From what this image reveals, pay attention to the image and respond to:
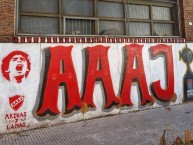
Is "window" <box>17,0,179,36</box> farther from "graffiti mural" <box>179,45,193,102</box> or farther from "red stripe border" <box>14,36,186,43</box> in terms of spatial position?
"graffiti mural" <box>179,45,193,102</box>

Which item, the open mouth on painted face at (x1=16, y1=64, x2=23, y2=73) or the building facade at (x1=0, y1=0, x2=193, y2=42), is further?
the building facade at (x1=0, y1=0, x2=193, y2=42)

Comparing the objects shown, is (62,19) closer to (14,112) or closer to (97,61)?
(97,61)

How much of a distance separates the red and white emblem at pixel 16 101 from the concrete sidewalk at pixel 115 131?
2.88 feet

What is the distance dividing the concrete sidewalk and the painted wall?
1.50ft

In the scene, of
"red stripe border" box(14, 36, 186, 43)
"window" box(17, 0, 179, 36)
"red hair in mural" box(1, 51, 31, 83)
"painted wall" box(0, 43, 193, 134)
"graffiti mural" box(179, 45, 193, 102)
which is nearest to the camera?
"red hair in mural" box(1, 51, 31, 83)

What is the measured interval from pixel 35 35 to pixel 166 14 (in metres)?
6.41

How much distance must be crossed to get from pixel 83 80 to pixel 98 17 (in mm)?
2652

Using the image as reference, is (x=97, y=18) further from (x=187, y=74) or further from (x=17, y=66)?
(x=187, y=74)

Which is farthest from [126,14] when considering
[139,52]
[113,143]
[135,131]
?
[113,143]

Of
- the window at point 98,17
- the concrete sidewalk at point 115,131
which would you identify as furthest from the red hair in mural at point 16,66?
the concrete sidewalk at point 115,131

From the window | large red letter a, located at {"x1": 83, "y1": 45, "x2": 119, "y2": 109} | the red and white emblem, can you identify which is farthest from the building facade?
the red and white emblem

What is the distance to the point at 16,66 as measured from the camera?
8.69 meters

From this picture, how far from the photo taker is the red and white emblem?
336 inches

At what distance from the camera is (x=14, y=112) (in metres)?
8.59
